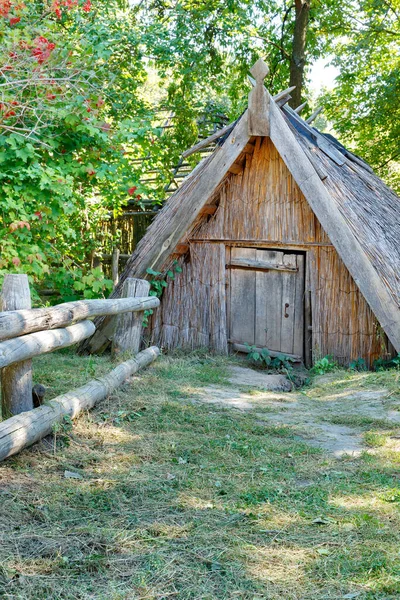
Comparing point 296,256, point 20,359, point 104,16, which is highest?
point 104,16

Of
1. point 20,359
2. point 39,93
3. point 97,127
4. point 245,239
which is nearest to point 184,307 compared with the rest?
point 245,239

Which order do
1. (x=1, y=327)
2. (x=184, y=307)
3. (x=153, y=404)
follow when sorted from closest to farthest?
(x=1, y=327) < (x=153, y=404) < (x=184, y=307)

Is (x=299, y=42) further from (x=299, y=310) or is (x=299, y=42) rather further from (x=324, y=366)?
(x=324, y=366)

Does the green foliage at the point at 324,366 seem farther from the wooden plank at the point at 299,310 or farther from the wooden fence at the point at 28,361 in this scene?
the wooden fence at the point at 28,361

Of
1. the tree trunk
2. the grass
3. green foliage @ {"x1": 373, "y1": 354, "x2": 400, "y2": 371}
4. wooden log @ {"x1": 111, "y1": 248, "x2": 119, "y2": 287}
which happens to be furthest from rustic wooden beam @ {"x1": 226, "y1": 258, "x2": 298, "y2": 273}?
the tree trunk

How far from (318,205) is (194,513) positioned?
4.98 metres

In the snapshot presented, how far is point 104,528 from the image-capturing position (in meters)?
3.19

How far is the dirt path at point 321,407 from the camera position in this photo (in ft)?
16.4

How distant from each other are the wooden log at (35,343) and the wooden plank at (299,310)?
12.7 feet

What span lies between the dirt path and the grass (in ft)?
0.48

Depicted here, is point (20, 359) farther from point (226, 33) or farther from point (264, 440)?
point (226, 33)

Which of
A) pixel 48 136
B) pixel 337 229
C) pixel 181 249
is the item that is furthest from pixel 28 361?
pixel 181 249

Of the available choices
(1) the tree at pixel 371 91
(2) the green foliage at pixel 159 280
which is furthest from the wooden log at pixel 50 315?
(1) the tree at pixel 371 91

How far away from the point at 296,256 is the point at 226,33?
6.39 m
